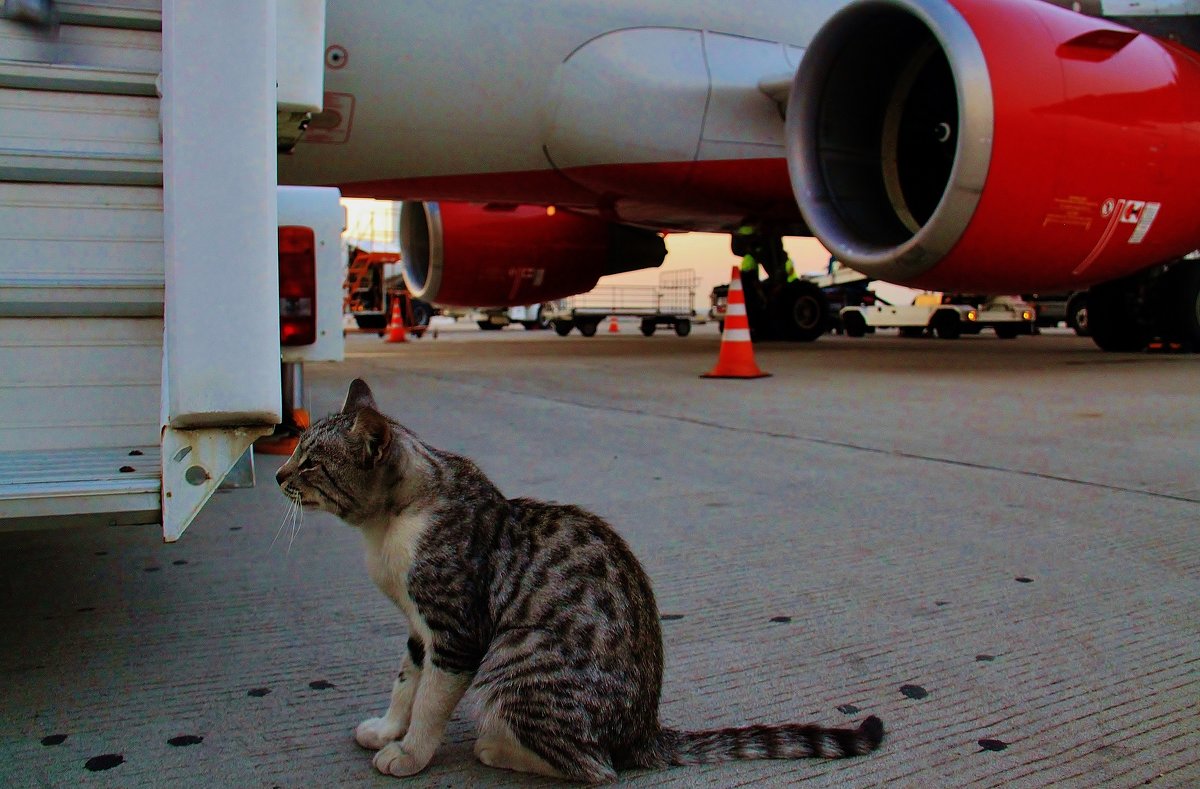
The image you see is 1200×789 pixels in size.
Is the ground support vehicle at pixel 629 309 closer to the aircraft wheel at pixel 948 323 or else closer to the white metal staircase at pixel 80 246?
the aircraft wheel at pixel 948 323

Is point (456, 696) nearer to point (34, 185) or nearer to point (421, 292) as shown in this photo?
point (34, 185)

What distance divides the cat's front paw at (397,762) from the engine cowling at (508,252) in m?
7.91

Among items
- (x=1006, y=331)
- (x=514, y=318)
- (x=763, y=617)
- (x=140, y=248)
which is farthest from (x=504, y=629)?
(x=514, y=318)

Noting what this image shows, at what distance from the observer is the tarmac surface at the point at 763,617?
1.24 m

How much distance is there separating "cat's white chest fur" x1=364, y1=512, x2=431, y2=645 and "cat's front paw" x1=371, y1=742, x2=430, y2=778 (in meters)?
0.14

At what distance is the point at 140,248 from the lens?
1.64 m

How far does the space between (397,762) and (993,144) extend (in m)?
4.90

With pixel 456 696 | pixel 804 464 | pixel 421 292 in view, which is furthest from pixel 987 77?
pixel 421 292

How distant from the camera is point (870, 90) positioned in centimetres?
605

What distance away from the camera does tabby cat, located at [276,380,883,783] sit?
1.14 metres

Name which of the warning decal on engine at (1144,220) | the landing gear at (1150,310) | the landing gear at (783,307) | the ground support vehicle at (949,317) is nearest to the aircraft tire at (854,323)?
the ground support vehicle at (949,317)

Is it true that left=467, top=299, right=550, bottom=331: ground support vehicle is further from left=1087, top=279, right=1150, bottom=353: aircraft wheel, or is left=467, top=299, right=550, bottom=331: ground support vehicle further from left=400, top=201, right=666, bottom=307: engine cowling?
left=1087, top=279, right=1150, bottom=353: aircraft wheel

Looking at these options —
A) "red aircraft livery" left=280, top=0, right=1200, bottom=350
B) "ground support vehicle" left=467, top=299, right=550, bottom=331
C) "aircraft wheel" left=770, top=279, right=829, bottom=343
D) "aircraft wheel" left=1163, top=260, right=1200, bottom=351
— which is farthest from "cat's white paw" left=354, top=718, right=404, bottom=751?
"ground support vehicle" left=467, top=299, right=550, bottom=331

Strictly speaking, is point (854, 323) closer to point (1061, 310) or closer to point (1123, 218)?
point (1061, 310)
